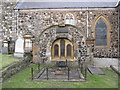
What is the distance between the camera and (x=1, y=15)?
15.6m

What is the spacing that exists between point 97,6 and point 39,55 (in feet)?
24.0

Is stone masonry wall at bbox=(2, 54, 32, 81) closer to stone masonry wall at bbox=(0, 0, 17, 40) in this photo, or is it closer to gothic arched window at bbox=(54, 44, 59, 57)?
gothic arched window at bbox=(54, 44, 59, 57)

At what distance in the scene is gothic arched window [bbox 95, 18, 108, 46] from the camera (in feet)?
45.9

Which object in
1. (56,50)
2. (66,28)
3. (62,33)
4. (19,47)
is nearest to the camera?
(19,47)

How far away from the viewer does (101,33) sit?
46.3 feet

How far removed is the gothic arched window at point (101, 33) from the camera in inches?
551

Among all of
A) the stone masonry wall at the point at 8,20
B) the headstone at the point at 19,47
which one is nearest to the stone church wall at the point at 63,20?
the stone masonry wall at the point at 8,20

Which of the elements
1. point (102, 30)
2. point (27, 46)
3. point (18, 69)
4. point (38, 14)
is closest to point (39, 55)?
point (27, 46)

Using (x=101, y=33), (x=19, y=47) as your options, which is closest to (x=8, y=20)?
(x=19, y=47)

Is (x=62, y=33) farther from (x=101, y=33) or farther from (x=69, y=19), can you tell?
(x=101, y=33)

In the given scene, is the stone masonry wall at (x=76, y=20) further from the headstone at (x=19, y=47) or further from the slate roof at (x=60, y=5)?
the headstone at (x=19, y=47)

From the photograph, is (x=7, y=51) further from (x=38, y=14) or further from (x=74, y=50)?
(x=74, y=50)

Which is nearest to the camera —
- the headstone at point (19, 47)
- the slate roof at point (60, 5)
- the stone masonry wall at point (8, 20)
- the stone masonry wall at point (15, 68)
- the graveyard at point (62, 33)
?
the stone masonry wall at point (15, 68)

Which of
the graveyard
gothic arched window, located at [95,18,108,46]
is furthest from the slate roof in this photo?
gothic arched window, located at [95,18,108,46]
